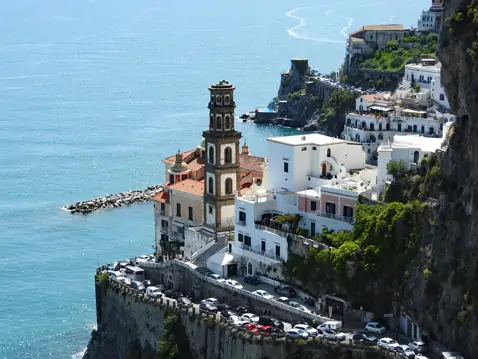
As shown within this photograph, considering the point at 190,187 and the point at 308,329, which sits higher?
the point at 190,187

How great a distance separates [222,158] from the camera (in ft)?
222

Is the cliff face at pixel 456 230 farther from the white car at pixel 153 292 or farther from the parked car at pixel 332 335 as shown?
the white car at pixel 153 292

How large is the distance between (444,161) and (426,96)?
4747 centimetres

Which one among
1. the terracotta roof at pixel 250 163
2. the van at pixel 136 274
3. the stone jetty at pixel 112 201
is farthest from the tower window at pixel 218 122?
the stone jetty at pixel 112 201

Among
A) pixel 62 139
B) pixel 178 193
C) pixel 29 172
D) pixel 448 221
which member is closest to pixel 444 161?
pixel 448 221

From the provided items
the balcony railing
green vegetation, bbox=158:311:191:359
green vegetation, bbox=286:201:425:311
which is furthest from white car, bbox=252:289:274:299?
green vegetation, bbox=158:311:191:359

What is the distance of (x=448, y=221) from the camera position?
50.8m

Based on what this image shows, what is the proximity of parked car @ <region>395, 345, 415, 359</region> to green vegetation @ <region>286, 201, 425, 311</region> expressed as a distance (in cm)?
346

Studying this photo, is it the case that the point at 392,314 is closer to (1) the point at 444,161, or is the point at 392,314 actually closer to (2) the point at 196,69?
(1) the point at 444,161

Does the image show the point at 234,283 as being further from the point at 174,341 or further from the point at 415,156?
the point at 415,156

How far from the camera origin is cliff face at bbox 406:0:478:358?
48812 millimetres

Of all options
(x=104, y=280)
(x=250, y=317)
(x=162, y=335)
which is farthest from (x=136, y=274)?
(x=250, y=317)

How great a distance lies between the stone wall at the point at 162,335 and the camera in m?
52.9

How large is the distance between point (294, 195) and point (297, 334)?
10.9 meters
